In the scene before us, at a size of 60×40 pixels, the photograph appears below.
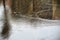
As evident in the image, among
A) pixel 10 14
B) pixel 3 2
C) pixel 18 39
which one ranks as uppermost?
pixel 3 2

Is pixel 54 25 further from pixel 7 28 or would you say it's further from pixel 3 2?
pixel 3 2

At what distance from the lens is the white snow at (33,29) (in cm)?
99

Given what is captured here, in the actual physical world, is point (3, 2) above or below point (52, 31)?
above

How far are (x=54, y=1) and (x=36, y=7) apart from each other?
0.16 meters

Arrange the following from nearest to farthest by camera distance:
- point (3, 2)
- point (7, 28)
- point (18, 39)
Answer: point (18, 39) < point (7, 28) < point (3, 2)

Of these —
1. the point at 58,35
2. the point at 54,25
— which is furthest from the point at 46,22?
the point at 58,35

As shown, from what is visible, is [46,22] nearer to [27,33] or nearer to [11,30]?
[27,33]

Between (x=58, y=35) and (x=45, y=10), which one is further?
(x=45, y=10)

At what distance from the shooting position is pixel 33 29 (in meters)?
1.07

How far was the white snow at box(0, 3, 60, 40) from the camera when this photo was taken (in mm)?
986

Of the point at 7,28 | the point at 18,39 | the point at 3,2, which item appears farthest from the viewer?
the point at 3,2

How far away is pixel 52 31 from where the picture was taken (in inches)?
40.6

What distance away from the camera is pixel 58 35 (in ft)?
3.24

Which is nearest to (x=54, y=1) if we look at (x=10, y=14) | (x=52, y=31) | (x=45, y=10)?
(x=45, y=10)
